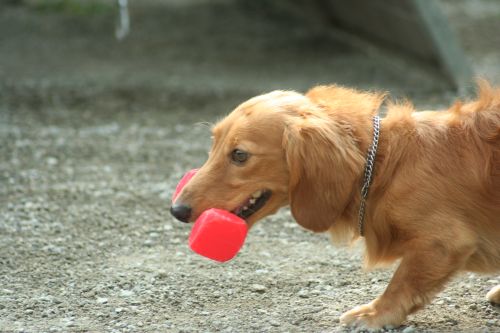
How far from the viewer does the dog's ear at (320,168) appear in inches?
167

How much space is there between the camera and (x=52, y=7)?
15.0 meters

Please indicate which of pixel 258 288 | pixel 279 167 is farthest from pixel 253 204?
pixel 258 288

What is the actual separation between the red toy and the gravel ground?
0.45 meters

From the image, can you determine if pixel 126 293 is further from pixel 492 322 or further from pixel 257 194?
pixel 492 322

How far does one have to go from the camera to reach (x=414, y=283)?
4.27m

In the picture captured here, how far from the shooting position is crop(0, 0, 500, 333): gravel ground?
15.8 ft

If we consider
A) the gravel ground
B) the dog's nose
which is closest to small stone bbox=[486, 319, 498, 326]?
the gravel ground

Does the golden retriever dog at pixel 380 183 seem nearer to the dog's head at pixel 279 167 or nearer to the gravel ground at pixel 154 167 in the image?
the dog's head at pixel 279 167

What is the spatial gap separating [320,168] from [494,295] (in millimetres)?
1373

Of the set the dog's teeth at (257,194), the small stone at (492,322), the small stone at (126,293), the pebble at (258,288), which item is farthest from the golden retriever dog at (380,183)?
the small stone at (126,293)

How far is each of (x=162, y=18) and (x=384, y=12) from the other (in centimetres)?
486

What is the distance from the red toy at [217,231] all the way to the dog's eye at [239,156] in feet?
0.88

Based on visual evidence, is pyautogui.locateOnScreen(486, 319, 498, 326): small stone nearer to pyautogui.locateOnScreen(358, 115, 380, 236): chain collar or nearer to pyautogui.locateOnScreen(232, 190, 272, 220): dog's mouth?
pyautogui.locateOnScreen(358, 115, 380, 236): chain collar

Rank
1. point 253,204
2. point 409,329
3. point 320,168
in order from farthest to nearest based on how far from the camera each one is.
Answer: point 253,204, point 409,329, point 320,168
